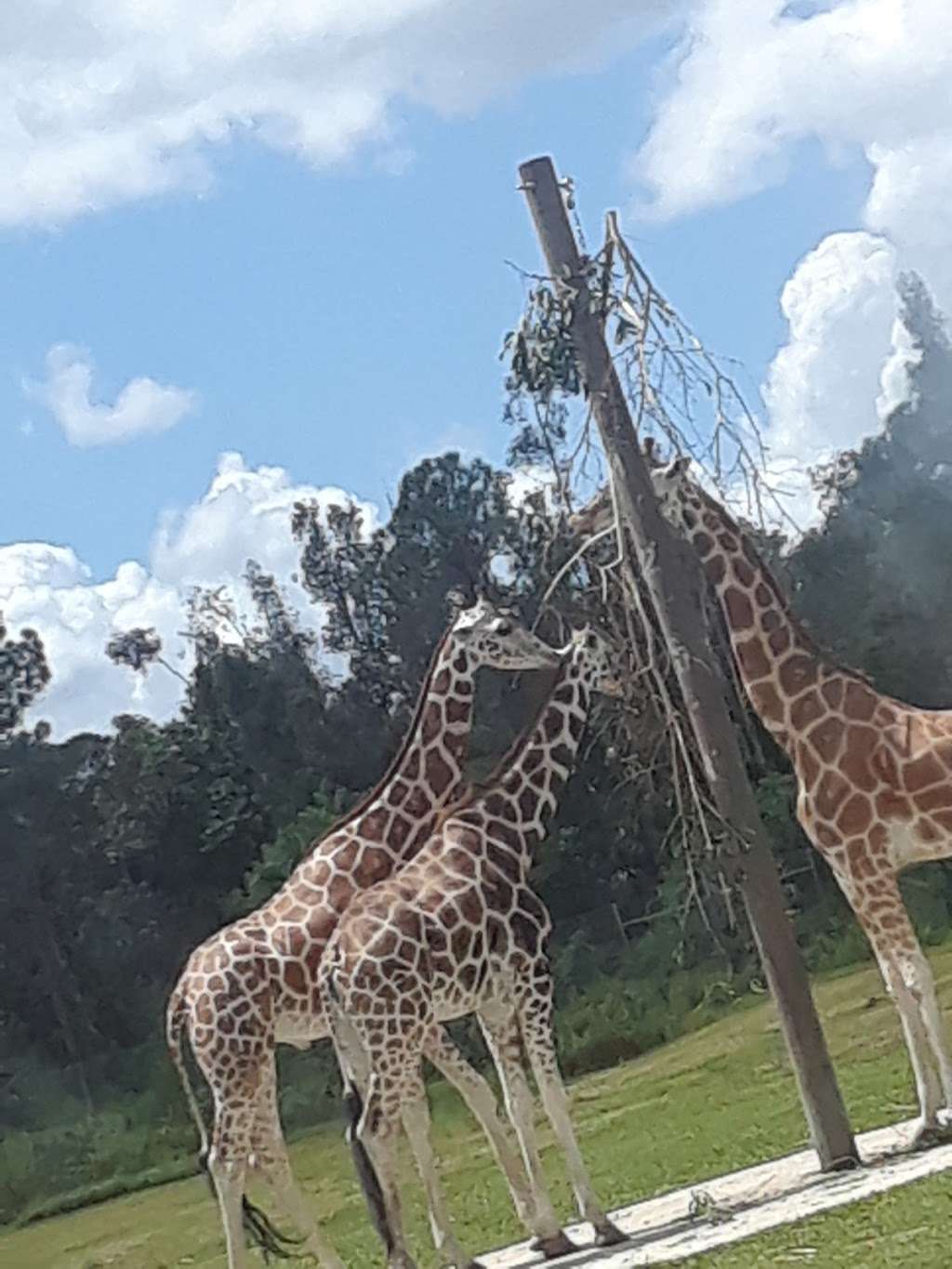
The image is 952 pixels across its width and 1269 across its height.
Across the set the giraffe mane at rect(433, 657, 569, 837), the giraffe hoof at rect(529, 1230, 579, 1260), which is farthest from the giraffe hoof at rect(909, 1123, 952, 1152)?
the giraffe mane at rect(433, 657, 569, 837)

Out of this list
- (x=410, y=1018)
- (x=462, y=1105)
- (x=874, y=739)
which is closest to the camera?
(x=410, y=1018)

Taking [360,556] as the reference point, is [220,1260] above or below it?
below

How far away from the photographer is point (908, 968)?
29.5 ft

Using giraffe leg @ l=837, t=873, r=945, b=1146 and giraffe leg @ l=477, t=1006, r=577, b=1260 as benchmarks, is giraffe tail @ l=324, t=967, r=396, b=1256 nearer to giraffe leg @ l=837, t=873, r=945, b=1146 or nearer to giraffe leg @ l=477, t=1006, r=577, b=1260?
giraffe leg @ l=477, t=1006, r=577, b=1260

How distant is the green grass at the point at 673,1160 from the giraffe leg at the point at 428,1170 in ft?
4.23

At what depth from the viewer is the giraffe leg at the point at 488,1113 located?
29.2 feet

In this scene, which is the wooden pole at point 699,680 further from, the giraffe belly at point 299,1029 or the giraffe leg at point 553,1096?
the giraffe belly at point 299,1029

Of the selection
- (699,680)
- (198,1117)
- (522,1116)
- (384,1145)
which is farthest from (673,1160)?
(699,680)

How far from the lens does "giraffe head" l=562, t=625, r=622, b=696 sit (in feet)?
32.1

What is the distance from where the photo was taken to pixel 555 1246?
8664mm

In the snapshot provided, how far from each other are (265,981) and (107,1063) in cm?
1413

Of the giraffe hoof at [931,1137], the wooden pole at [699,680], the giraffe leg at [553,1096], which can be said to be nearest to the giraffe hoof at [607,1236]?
the giraffe leg at [553,1096]

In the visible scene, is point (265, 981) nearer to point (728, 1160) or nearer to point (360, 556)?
point (728, 1160)

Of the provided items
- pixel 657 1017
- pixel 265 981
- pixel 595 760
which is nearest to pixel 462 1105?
pixel 657 1017
